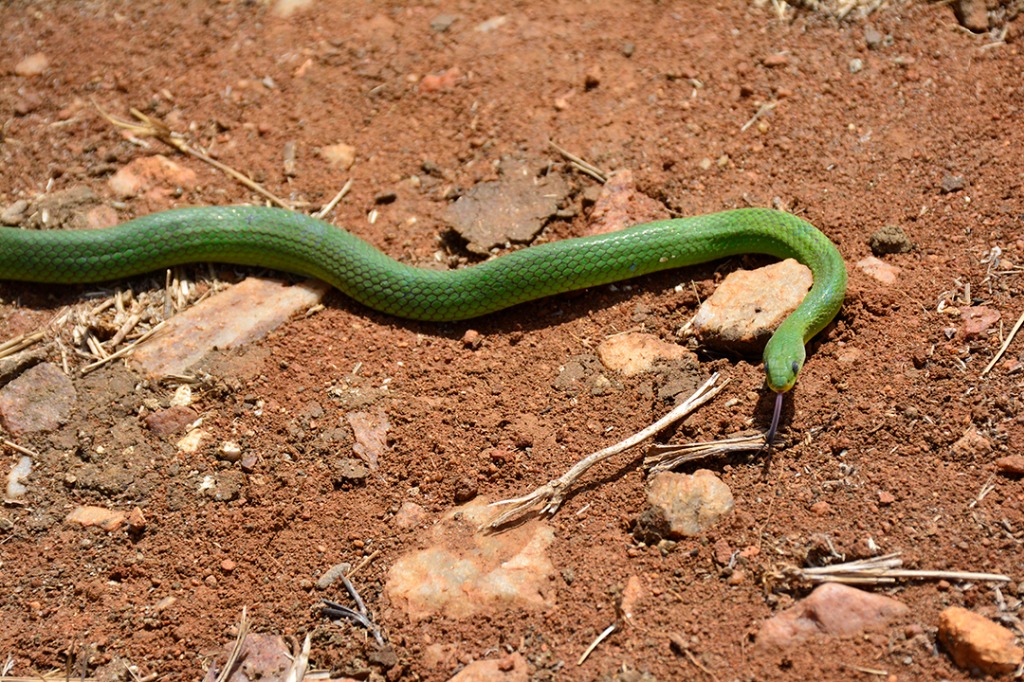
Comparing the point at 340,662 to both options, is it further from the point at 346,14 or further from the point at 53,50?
the point at 53,50


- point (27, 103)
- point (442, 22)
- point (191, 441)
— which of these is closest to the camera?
point (191, 441)

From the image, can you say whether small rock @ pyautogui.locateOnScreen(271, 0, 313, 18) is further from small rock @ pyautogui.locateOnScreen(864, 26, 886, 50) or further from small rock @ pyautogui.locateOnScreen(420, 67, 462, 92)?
small rock @ pyautogui.locateOnScreen(864, 26, 886, 50)

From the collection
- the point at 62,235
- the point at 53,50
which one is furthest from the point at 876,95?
the point at 53,50

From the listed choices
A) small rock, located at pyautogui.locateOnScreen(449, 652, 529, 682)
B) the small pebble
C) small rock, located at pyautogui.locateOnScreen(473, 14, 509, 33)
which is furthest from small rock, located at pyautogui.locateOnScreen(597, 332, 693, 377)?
small rock, located at pyautogui.locateOnScreen(473, 14, 509, 33)

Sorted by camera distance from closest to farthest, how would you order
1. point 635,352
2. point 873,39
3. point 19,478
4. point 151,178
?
point 19,478 < point 635,352 < point 873,39 < point 151,178

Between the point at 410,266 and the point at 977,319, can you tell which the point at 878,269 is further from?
the point at 410,266

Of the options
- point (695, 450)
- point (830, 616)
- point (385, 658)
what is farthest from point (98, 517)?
point (830, 616)
